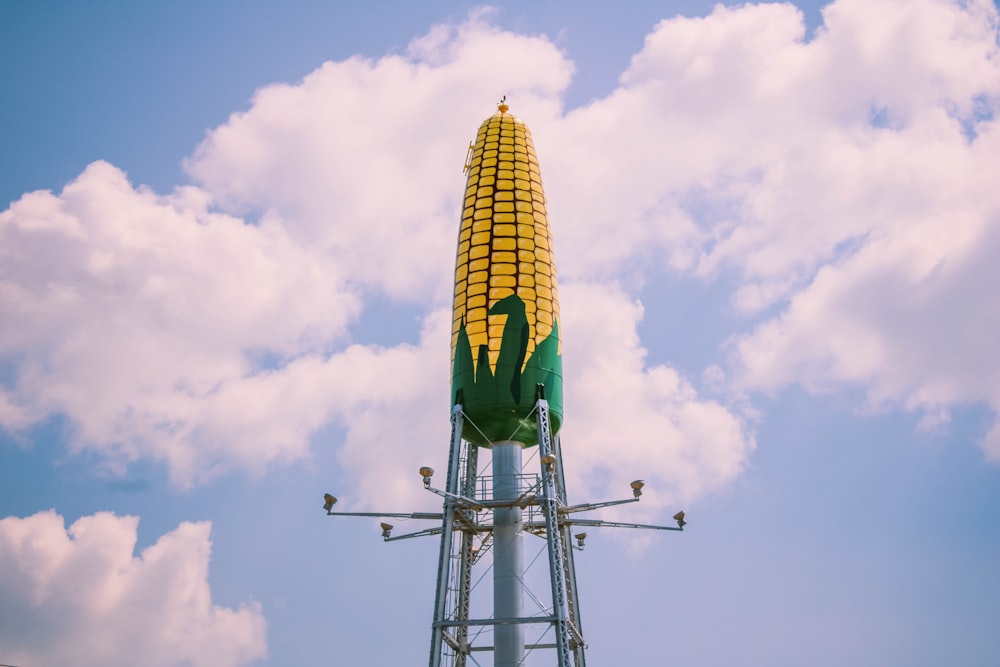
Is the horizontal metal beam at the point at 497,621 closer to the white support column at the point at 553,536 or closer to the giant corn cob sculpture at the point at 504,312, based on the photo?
the white support column at the point at 553,536

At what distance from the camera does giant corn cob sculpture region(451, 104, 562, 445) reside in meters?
42.3

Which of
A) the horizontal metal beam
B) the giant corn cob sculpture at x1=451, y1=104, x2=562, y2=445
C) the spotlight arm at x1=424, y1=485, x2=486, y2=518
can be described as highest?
the giant corn cob sculpture at x1=451, y1=104, x2=562, y2=445

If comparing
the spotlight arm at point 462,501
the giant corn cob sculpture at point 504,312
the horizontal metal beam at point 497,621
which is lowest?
the horizontal metal beam at point 497,621

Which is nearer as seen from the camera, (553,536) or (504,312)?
(553,536)

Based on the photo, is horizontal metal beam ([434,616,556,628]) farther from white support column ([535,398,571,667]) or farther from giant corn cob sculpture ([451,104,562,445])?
giant corn cob sculpture ([451,104,562,445])

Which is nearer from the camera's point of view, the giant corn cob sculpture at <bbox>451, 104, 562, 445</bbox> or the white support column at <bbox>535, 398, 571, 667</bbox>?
the white support column at <bbox>535, 398, 571, 667</bbox>

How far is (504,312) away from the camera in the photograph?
4291 centimetres

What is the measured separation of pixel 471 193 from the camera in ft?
154

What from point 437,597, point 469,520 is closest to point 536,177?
point 469,520

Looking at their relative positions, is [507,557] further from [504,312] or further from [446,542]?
[504,312]

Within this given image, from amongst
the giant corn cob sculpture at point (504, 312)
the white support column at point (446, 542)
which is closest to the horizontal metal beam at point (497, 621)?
the white support column at point (446, 542)

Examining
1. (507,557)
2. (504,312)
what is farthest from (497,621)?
(504,312)

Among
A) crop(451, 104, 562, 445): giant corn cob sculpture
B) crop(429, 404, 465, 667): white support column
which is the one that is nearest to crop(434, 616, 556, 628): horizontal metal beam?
crop(429, 404, 465, 667): white support column

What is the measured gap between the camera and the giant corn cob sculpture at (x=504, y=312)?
4231 cm
